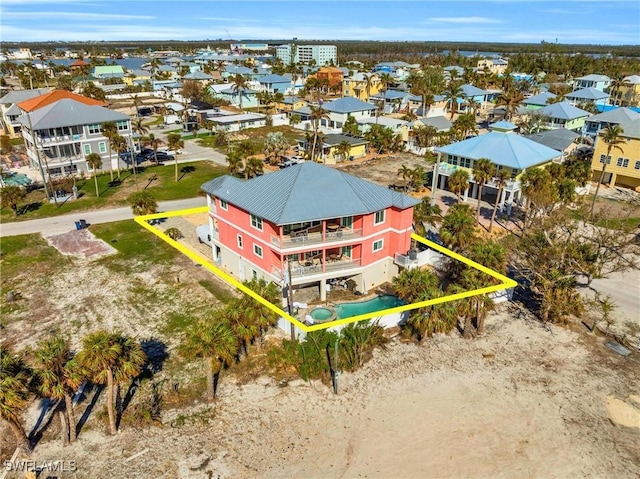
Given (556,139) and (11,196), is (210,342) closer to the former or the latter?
(11,196)

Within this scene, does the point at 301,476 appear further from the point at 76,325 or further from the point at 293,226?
the point at 76,325

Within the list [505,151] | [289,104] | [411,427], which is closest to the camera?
[411,427]

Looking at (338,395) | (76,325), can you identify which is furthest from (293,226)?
(76,325)

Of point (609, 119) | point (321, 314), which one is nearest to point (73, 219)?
point (321, 314)

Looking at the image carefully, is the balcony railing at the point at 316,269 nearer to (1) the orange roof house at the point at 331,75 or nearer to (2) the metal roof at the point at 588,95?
(2) the metal roof at the point at 588,95

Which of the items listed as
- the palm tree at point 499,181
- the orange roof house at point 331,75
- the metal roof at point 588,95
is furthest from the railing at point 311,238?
the orange roof house at point 331,75

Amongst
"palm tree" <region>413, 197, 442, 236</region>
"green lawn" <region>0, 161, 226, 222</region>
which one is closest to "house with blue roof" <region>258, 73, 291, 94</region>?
"green lawn" <region>0, 161, 226, 222</region>
